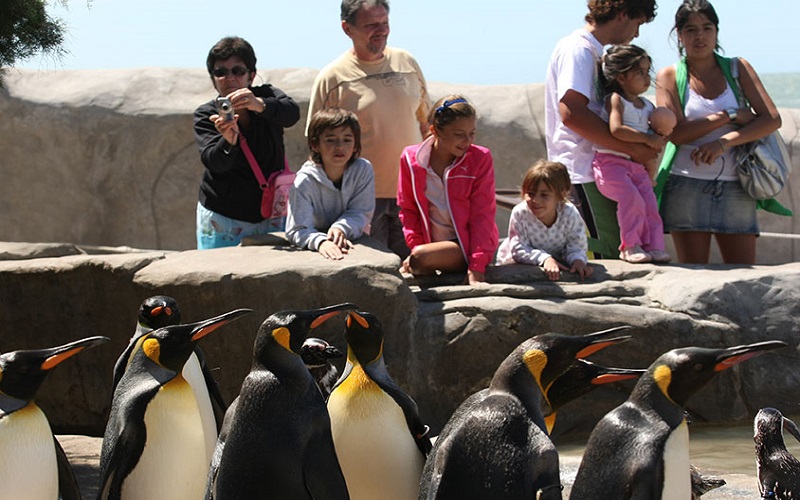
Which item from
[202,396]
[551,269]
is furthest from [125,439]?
[551,269]

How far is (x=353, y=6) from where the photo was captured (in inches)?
234

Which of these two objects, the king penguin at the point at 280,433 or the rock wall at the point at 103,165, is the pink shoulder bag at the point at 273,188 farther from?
the rock wall at the point at 103,165

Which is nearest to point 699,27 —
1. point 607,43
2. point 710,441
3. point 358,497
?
point 607,43

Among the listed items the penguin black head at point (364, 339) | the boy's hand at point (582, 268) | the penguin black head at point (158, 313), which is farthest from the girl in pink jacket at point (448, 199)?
the penguin black head at point (364, 339)

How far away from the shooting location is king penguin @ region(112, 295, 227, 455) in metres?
4.38

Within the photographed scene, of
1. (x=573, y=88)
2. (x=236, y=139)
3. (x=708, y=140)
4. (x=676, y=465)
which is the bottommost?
(x=676, y=465)

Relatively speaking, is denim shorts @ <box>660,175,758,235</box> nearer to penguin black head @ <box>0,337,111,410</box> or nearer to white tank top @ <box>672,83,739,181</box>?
white tank top @ <box>672,83,739,181</box>

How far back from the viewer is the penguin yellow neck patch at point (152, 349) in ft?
12.7

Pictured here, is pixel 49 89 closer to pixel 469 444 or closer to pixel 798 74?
pixel 469 444

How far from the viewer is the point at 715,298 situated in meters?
5.91

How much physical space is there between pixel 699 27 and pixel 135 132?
18.3 ft

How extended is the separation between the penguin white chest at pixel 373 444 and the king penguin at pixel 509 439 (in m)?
0.49

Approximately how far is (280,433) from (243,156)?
2.72 meters

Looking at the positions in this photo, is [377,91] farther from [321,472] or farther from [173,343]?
[321,472]
